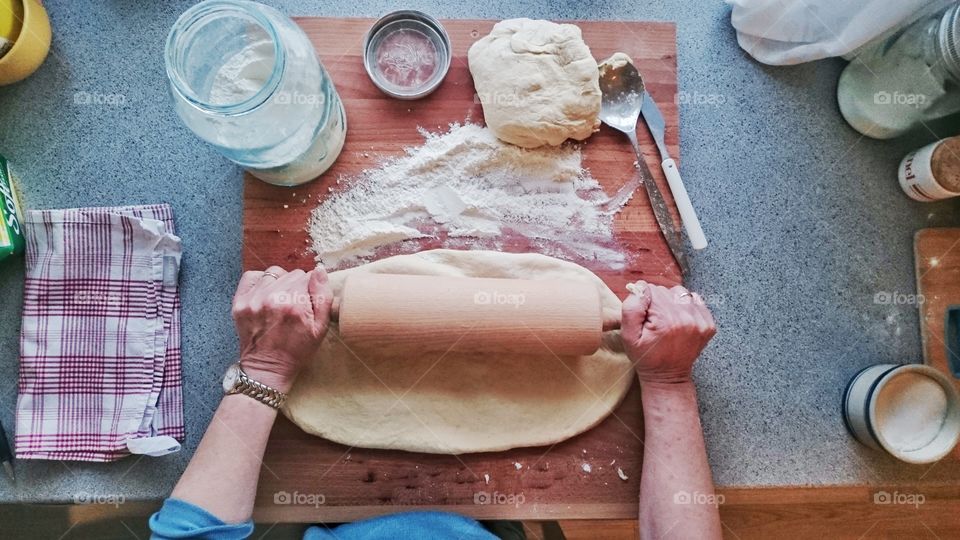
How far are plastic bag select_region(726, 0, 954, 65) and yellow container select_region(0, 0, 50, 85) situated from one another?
1.20 m

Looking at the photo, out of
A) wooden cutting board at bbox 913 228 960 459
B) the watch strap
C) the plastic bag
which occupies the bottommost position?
wooden cutting board at bbox 913 228 960 459

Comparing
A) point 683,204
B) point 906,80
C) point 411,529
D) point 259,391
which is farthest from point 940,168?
point 259,391

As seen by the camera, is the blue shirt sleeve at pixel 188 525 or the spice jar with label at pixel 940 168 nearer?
the blue shirt sleeve at pixel 188 525

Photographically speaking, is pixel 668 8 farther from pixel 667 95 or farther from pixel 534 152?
pixel 534 152

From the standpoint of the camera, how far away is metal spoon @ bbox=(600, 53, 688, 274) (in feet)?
3.41

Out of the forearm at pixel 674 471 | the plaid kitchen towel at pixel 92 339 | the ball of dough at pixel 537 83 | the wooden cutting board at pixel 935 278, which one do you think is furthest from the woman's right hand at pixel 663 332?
the plaid kitchen towel at pixel 92 339

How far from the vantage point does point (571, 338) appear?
924mm

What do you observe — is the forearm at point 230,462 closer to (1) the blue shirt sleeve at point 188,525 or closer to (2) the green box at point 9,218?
(1) the blue shirt sleeve at point 188,525

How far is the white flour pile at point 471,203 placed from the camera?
1027 mm

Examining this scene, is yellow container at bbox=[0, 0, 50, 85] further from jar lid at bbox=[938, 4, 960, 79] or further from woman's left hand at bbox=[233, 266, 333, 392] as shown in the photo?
jar lid at bbox=[938, 4, 960, 79]

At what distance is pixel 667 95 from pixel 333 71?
0.56 meters

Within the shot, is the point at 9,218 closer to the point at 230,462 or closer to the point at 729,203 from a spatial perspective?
the point at 230,462

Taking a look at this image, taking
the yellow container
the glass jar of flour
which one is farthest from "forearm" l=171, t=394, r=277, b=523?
the yellow container

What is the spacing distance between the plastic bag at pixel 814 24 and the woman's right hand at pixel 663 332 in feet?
1.60
